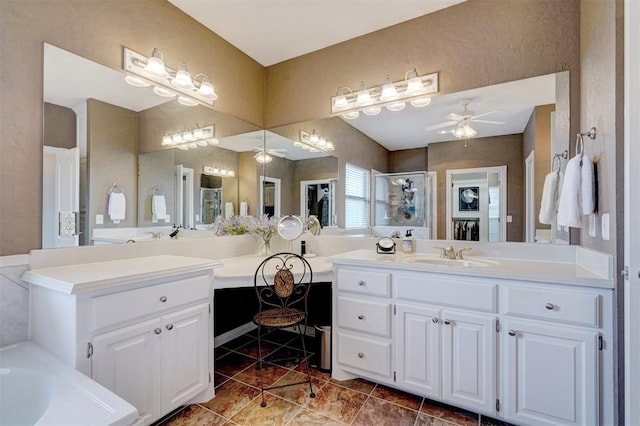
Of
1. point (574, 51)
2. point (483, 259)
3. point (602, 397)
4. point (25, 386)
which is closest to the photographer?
point (25, 386)

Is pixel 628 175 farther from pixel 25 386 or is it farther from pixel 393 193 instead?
pixel 25 386

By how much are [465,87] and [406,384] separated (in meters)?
2.04

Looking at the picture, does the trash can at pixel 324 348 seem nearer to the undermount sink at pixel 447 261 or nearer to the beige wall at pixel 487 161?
the undermount sink at pixel 447 261

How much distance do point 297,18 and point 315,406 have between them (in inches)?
108

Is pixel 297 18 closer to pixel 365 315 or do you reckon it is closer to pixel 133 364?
pixel 365 315

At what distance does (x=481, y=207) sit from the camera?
2.20m

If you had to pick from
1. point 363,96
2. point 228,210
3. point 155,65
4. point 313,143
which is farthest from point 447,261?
point 155,65

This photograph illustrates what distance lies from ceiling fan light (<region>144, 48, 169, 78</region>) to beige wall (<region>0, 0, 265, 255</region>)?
9 centimetres

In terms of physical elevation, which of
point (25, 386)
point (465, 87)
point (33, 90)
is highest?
point (465, 87)

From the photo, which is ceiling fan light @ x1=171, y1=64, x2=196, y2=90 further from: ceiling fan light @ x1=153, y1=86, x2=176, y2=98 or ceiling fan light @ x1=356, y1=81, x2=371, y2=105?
ceiling fan light @ x1=356, y1=81, x2=371, y2=105

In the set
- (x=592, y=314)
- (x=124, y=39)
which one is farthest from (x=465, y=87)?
(x=124, y=39)

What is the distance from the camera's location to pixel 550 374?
1.52 meters

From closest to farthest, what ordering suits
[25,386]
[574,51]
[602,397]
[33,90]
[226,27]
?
[25,386] → [602,397] → [33,90] → [574,51] → [226,27]

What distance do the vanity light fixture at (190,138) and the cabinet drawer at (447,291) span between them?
1864 millimetres
